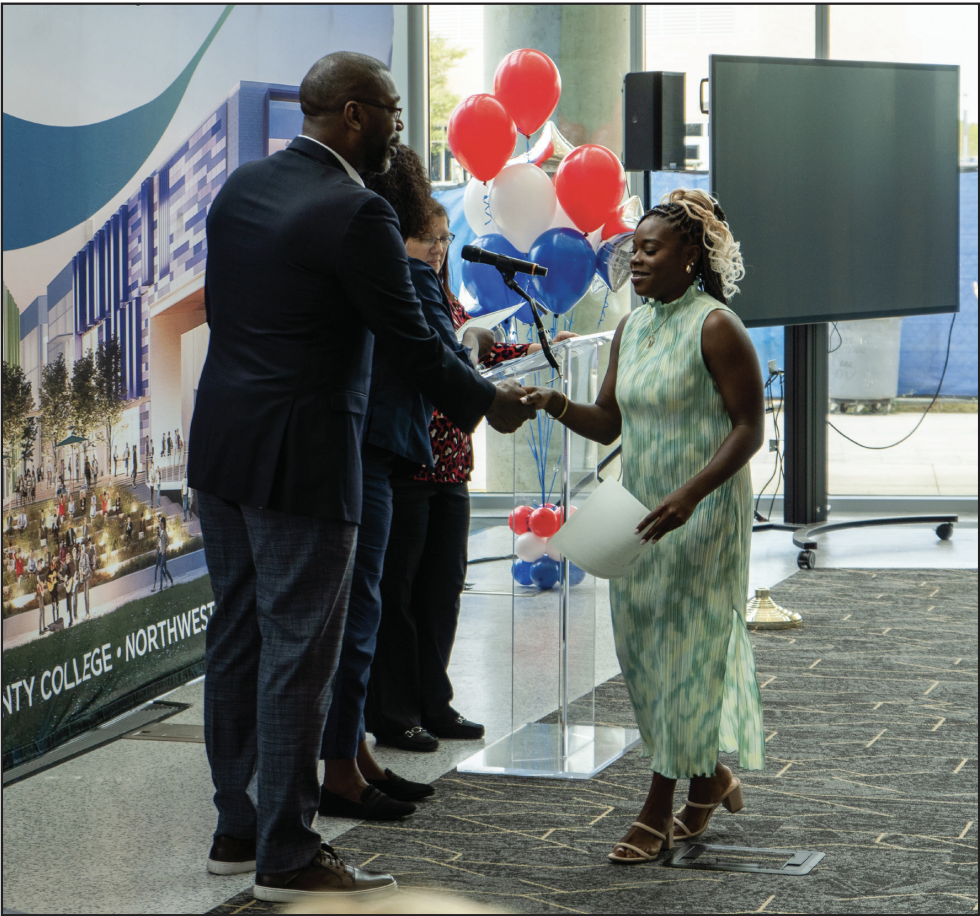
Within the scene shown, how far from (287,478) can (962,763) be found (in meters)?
2.05

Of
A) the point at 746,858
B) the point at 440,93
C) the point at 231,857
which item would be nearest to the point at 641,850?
the point at 746,858

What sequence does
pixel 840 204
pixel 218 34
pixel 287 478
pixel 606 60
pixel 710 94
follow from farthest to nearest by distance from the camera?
pixel 606 60 → pixel 840 204 → pixel 710 94 → pixel 218 34 → pixel 287 478

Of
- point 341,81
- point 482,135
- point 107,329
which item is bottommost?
point 107,329

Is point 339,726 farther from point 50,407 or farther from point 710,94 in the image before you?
point 710,94

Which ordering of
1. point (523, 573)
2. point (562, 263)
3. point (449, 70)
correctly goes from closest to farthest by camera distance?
point (562, 263), point (523, 573), point (449, 70)

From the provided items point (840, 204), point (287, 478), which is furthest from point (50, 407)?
point (840, 204)

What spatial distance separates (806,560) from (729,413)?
3.84 metres

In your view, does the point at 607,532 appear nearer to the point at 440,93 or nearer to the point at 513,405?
the point at 513,405

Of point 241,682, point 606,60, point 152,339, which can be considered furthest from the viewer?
point 606,60

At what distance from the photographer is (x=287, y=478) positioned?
231 cm

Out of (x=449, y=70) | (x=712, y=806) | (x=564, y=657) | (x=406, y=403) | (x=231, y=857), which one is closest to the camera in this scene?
(x=231, y=857)

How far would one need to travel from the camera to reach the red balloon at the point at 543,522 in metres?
4.45

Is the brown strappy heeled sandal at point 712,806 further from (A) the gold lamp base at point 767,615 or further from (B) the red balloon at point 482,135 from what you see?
(B) the red balloon at point 482,135

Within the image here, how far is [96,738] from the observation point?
3.54 m
